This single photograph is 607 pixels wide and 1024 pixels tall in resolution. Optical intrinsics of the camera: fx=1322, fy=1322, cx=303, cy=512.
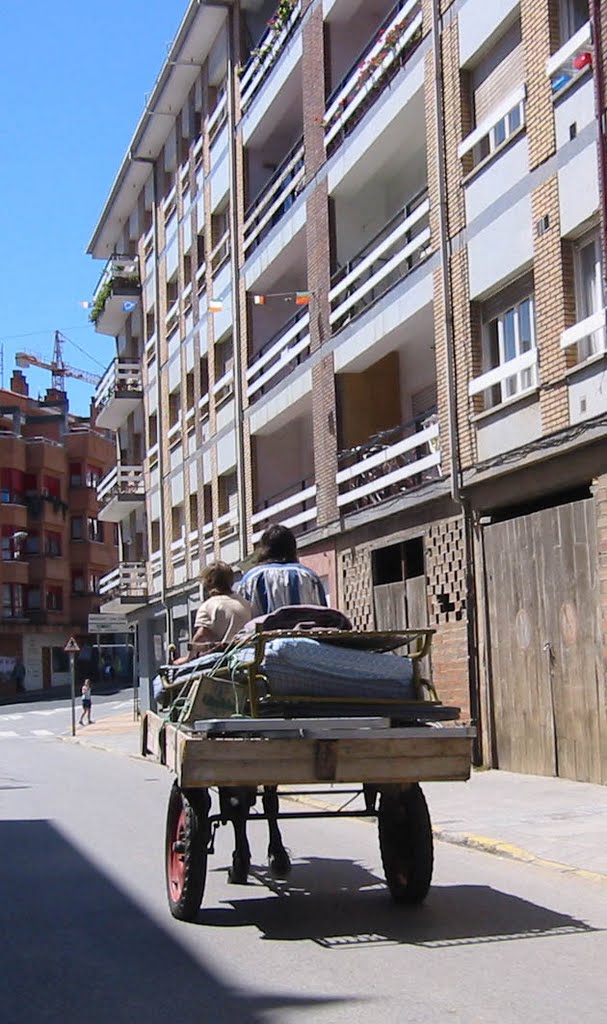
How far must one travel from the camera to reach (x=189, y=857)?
7066 millimetres

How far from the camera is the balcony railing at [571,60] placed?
13930 millimetres

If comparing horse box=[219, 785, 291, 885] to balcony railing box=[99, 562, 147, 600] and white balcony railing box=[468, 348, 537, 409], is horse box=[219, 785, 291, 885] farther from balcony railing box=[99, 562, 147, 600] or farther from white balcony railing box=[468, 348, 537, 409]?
balcony railing box=[99, 562, 147, 600]

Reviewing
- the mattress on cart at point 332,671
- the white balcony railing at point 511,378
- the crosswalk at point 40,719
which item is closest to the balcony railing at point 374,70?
the white balcony railing at point 511,378

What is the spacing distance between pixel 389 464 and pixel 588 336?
22.2 feet

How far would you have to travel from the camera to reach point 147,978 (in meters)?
6.00

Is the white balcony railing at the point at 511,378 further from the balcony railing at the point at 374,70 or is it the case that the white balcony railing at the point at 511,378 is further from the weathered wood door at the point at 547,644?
the balcony railing at the point at 374,70

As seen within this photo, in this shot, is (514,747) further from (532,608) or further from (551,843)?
(551,843)

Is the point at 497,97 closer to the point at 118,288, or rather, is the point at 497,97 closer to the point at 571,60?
the point at 571,60

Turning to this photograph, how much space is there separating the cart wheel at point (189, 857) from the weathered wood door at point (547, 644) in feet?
23.9

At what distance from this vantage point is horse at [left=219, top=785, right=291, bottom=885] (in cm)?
774

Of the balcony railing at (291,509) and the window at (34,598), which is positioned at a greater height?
the window at (34,598)

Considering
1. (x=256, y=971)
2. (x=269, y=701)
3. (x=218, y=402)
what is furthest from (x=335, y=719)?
(x=218, y=402)

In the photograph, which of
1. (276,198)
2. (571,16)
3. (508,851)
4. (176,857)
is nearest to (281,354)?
(276,198)

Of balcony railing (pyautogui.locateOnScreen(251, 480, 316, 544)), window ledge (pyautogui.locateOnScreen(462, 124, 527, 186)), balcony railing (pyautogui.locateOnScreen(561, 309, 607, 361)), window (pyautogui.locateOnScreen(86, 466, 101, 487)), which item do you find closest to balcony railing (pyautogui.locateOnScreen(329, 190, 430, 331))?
window ledge (pyautogui.locateOnScreen(462, 124, 527, 186))
